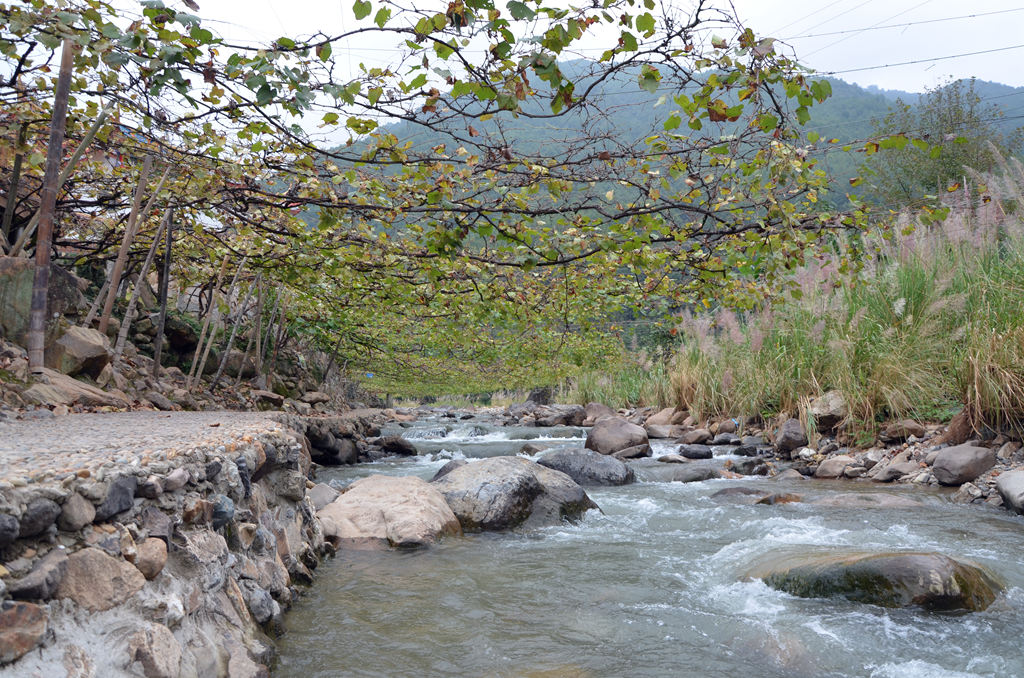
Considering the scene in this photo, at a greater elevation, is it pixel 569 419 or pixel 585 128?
pixel 585 128

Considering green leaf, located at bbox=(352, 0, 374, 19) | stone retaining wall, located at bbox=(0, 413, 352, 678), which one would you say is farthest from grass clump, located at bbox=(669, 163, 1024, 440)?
stone retaining wall, located at bbox=(0, 413, 352, 678)

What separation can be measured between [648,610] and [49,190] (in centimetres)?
489

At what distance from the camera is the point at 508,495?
5816 millimetres

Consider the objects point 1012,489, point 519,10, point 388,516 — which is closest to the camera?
point 519,10

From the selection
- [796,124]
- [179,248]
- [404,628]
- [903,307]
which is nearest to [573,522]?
[404,628]

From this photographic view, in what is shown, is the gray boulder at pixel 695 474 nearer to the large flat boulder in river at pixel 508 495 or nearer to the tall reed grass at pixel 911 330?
the tall reed grass at pixel 911 330

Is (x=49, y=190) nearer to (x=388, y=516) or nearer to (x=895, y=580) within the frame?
(x=388, y=516)

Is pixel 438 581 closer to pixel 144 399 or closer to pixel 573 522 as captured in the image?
pixel 573 522

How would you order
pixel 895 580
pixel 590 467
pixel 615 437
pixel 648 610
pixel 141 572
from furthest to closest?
1. pixel 615 437
2. pixel 590 467
3. pixel 648 610
4. pixel 895 580
5. pixel 141 572

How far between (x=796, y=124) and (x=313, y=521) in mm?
4076

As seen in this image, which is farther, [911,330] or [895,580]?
[911,330]

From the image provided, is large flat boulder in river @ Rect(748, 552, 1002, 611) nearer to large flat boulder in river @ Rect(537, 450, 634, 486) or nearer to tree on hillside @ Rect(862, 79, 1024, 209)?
large flat boulder in river @ Rect(537, 450, 634, 486)

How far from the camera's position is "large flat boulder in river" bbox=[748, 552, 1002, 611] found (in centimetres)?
346

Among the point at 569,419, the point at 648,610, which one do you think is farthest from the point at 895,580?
the point at 569,419
